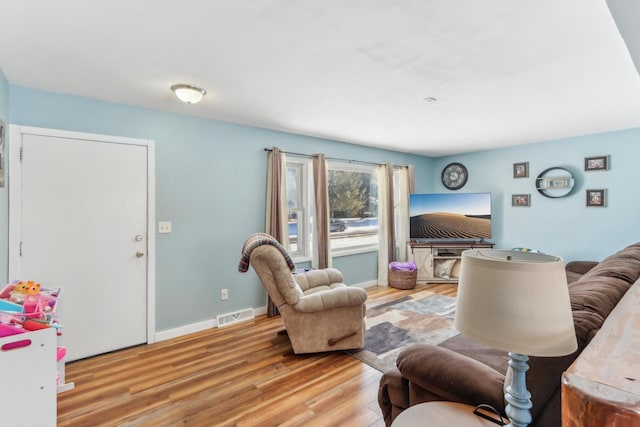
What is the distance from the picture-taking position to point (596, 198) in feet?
13.5

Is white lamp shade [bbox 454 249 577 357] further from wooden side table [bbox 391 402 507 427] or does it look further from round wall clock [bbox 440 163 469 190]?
round wall clock [bbox 440 163 469 190]

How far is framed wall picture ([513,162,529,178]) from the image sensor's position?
190 inches

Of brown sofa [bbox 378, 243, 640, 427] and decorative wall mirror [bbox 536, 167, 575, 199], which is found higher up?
decorative wall mirror [bbox 536, 167, 575, 199]

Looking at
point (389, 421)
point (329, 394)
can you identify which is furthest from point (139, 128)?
point (389, 421)

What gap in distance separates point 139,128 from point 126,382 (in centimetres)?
222

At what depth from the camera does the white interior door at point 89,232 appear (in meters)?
2.54

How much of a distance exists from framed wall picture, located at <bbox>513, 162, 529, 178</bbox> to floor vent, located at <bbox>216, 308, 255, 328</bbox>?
4.50 meters

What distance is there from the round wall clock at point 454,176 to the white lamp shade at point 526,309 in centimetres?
515

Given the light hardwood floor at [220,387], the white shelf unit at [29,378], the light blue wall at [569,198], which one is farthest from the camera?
the light blue wall at [569,198]

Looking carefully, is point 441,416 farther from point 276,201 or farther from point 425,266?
point 425,266

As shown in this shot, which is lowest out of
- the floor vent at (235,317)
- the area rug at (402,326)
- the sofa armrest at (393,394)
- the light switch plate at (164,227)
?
the area rug at (402,326)

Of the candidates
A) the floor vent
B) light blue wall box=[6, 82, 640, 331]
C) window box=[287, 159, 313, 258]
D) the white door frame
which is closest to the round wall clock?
light blue wall box=[6, 82, 640, 331]

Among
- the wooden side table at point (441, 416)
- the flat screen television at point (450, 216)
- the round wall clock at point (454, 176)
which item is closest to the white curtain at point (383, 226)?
the flat screen television at point (450, 216)

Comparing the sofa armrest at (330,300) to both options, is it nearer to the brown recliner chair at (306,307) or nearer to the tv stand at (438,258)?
the brown recliner chair at (306,307)
